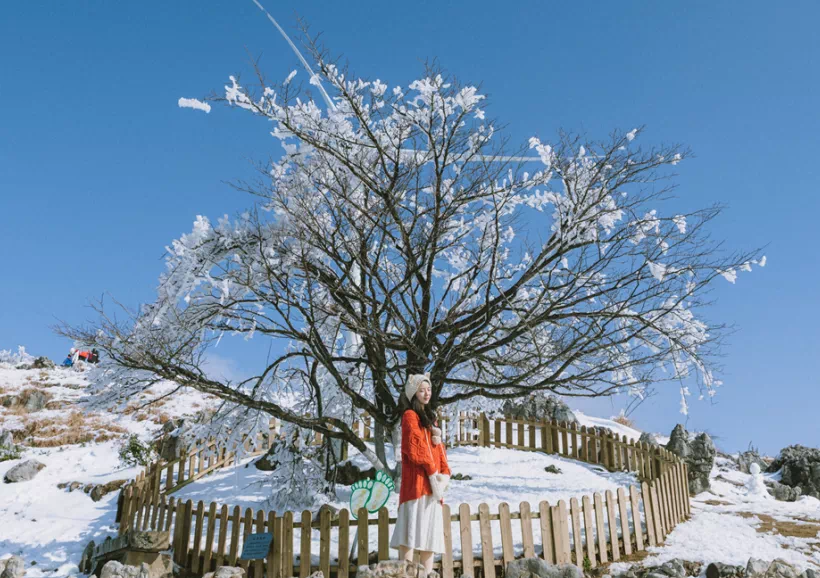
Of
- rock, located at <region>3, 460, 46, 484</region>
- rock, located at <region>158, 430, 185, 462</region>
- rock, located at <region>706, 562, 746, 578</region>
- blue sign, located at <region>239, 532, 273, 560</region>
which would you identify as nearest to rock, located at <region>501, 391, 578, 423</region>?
rock, located at <region>158, 430, 185, 462</region>

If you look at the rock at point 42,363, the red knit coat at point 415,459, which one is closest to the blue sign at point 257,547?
the red knit coat at point 415,459

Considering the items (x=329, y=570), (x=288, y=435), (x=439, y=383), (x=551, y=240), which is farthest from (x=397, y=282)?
(x=329, y=570)

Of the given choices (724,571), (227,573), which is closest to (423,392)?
(227,573)

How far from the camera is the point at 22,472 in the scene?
1530 cm

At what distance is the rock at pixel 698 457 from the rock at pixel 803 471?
2.90 meters

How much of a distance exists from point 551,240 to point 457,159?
83.7 inches

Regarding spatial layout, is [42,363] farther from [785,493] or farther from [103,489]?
[785,493]

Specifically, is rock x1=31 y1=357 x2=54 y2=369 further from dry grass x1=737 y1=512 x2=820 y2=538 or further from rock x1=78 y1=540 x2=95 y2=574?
dry grass x1=737 y1=512 x2=820 y2=538

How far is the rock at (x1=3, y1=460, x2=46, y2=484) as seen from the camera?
15.2m

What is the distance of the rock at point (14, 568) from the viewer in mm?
9250

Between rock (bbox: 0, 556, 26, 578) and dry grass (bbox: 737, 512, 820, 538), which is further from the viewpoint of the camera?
dry grass (bbox: 737, 512, 820, 538)

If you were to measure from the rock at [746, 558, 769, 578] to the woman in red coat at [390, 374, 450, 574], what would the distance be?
379cm

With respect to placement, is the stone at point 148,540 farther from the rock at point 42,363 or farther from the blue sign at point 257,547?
the rock at point 42,363

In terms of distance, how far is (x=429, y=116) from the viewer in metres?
8.98
